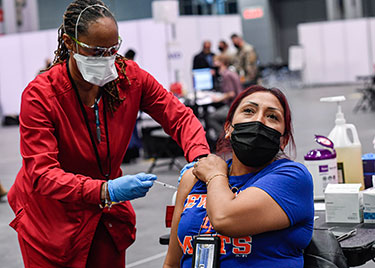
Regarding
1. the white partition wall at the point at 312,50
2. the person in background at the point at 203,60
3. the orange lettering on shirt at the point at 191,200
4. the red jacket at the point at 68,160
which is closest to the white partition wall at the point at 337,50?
the white partition wall at the point at 312,50

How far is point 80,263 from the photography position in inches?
84.0

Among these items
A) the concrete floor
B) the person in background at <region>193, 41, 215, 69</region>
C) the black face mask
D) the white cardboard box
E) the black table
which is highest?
the person in background at <region>193, 41, 215, 69</region>

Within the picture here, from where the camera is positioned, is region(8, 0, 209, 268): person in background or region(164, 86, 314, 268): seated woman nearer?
region(164, 86, 314, 268): seated woman

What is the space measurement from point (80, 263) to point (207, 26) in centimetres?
1517

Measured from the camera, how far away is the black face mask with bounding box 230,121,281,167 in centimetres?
189

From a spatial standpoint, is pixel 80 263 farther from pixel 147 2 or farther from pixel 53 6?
pixel 53 6

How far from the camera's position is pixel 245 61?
13.0 meters

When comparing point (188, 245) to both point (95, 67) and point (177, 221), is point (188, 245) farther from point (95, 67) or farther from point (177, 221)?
point (95, 67)

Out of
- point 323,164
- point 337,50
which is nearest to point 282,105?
point 323,164

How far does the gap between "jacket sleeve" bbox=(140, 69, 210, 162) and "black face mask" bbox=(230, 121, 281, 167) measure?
333mm

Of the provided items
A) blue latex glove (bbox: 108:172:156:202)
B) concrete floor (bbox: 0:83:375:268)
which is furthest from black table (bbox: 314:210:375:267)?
concrete floor (bbox: 0:83:375:268)

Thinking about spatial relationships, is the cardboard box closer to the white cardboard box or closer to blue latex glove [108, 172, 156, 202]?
the white cardboard box

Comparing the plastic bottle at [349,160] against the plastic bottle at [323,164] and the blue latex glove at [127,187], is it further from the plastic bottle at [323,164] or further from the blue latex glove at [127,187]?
the blue latex glove at [127,187]

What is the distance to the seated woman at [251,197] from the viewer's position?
1774 millimetres
